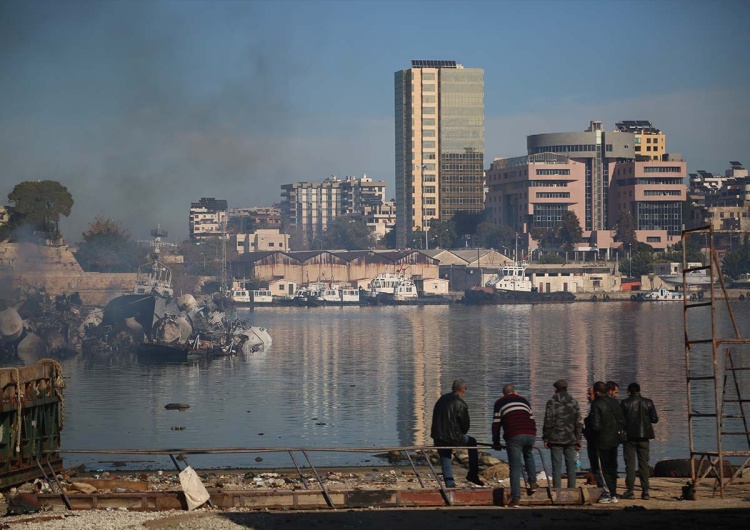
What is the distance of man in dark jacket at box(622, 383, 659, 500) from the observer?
1670 cm

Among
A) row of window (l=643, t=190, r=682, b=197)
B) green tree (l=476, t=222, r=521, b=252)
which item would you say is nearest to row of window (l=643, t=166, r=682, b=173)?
row of window (l=643, t=190, r=682, b=197)

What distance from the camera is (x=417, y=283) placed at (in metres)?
168

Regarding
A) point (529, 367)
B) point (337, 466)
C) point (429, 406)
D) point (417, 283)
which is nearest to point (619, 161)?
point (417, 283)

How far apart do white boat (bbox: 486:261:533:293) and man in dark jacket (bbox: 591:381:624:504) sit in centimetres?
14020

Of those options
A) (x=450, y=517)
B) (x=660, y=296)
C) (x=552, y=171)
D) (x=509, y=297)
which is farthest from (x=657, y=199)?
(x=450, y=517)

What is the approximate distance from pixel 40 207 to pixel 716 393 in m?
101

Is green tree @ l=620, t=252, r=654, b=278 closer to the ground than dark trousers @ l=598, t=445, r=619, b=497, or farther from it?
farther from it

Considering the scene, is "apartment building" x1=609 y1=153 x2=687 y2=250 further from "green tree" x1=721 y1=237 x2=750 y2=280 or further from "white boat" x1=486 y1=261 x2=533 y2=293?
"white boat" x1=486 y1=261 x2=533 y2=293

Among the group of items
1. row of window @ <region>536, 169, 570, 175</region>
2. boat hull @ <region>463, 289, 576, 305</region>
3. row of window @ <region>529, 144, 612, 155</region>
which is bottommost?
boat hull @ <region>463, 289, 576, 305</region>

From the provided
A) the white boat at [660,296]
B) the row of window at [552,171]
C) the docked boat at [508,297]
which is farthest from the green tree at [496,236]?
the white boat at [660,296]

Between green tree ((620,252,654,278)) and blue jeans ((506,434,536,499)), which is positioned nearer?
blue jeans ((506,434,536,499))

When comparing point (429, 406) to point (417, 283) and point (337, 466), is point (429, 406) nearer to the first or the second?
point (337, 466)

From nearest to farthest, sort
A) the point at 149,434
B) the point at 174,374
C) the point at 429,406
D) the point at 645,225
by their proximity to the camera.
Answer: the point at 149,434, the point at 429,406, the point at 174,374, the point at 645,225

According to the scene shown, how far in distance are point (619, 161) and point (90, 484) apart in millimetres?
181505
